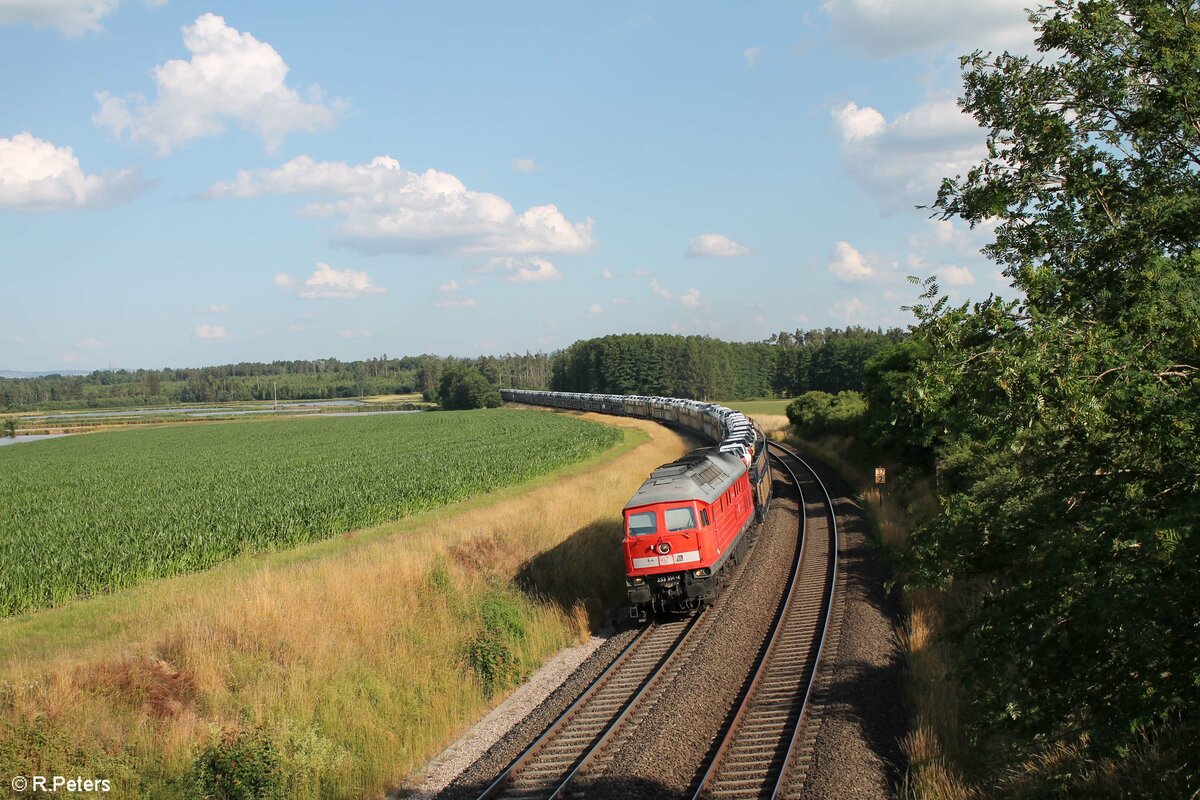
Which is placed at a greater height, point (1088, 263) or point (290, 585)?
point (1088, 263)

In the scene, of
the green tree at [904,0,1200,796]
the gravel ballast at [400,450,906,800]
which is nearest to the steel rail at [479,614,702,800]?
the gravel ballast at [400,450,906,800]

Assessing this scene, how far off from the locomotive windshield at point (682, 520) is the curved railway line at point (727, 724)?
2190 millimetres

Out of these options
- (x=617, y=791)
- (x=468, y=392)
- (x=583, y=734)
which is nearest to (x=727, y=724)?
(x=583, y=734)

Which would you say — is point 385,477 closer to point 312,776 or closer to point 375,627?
point 375,627

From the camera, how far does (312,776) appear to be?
11711 mm

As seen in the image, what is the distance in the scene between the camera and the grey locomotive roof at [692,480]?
1831cm

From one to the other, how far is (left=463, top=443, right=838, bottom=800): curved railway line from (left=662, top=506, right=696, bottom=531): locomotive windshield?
219 cm

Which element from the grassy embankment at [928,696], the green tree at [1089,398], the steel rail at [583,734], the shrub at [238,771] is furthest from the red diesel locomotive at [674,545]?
the green tree at [1089,398]

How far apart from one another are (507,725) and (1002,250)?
34.4 ft

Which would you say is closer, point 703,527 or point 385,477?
point 703,527

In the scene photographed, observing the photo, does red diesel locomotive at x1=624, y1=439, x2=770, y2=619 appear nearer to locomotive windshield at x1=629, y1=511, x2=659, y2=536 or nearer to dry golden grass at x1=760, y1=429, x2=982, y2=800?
locomotive windshield at x1=629, y1=511, x2=659, y2=536

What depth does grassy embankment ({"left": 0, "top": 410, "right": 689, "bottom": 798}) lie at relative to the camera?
11055mm

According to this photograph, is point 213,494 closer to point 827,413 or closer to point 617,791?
point 617,791

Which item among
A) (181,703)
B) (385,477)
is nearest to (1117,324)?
(181,703)
